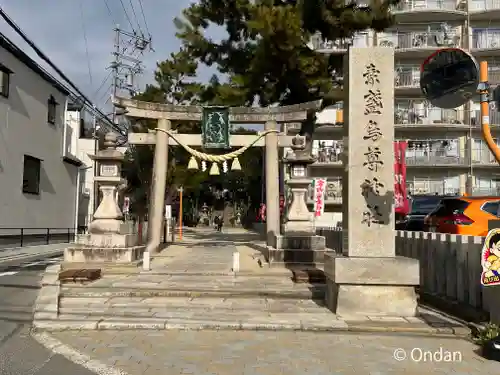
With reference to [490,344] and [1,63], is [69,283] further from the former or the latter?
[1,63]

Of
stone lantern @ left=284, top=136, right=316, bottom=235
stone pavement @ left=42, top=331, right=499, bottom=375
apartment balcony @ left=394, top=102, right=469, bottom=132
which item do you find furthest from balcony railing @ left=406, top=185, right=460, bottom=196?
stone pavement @ left=42, top=331, right=499, bottom=375

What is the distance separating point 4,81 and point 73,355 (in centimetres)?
1963

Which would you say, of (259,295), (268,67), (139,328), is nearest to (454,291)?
(259,295)

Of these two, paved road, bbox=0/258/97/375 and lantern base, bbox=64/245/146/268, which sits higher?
lantern base, bbox=64/245/146/268

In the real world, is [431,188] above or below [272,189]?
above

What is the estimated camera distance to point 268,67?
18141 mm

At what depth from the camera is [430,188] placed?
35438 millimetres

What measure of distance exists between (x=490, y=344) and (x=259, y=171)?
41.4 meters

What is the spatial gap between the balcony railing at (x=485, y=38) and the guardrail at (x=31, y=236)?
31463mm

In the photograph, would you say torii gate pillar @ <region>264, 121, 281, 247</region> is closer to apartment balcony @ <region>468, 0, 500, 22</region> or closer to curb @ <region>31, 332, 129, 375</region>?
curb @ <region>31, 332, 129, 375</region>

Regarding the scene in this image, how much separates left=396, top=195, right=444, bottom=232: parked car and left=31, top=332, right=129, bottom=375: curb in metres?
12.6

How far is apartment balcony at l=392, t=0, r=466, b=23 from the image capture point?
115 feet

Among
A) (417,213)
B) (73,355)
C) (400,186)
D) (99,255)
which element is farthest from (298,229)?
(73,355)

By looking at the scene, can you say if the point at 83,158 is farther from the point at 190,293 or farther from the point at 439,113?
the point at 190,293
